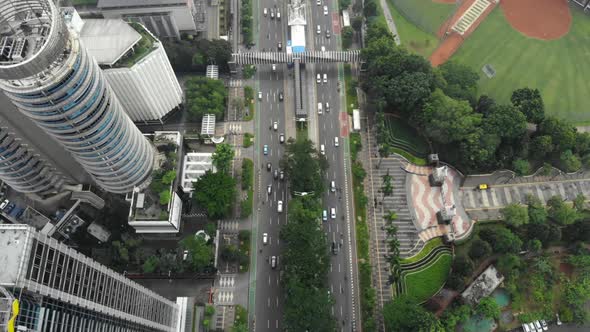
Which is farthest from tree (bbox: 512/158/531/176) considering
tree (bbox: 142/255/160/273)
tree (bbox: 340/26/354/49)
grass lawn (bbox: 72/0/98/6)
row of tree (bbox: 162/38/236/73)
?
grass lawn (bbox: 72/0/98/6)

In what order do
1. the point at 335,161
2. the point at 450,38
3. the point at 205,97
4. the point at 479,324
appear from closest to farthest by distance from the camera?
the point at 479,324 → the point at 335,161 → the point at 205,97 → the point at 450,38

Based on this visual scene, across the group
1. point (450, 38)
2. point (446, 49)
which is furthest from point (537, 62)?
point (446, 49)

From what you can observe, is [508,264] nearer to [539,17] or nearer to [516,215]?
[516,215]

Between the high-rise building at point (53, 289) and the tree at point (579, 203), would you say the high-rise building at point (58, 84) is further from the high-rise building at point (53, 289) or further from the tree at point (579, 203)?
the tree at point (579, 203)

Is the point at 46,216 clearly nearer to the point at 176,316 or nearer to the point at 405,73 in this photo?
the point at 176,316

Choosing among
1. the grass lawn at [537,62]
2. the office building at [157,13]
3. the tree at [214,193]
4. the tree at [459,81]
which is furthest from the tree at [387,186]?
the office building at [157,13]
